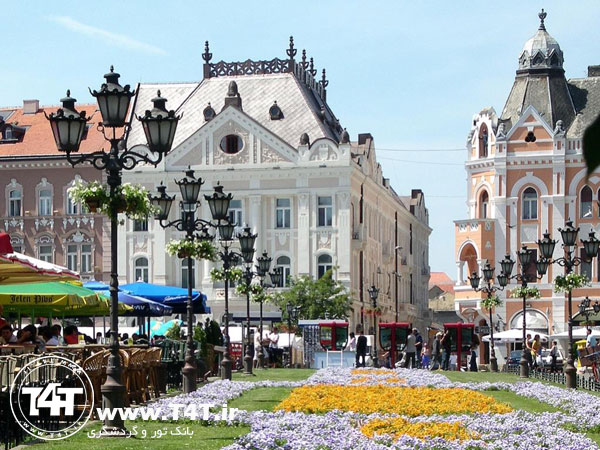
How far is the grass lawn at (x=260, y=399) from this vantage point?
21.4 m

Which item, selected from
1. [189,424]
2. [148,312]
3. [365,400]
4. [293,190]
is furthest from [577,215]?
[189,424]

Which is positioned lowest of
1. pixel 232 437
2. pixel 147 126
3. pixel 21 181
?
pixel 232 437

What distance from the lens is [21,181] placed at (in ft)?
242

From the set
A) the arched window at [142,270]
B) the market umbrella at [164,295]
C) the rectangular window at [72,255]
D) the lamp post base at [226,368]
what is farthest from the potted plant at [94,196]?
the arched window at [142,270]

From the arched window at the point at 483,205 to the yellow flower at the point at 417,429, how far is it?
6137cm

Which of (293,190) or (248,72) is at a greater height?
(248,72)

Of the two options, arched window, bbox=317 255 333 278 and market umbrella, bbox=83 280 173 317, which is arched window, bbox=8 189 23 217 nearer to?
arched window, bbox=317 255 333 278

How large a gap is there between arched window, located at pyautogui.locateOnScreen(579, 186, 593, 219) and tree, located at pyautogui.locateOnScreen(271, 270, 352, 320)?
15.8m

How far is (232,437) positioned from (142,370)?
6526 mm

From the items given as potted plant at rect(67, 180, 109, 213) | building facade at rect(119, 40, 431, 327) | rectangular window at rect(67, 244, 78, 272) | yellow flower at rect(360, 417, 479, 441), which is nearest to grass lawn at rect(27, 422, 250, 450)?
yellow flower at rect(360, 417, 479, 441)

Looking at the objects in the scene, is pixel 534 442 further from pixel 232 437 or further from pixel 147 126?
pixel 147 126

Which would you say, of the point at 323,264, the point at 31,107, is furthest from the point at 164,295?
the point at 31,107

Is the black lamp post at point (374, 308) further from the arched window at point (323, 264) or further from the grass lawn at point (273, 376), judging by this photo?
the grass lawn at point (273, 376)

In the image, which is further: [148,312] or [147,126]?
[148,312]
